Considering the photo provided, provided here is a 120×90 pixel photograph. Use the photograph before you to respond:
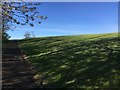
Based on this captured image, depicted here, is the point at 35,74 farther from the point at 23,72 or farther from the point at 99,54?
the point at 99,54

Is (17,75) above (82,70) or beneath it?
beneath

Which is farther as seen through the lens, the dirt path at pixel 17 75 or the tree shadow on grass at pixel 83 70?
the dirt path at pixel 17 75

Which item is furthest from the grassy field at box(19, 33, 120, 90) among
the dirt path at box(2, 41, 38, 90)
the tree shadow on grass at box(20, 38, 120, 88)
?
the dirt path at box(2, 41, 38, 90)

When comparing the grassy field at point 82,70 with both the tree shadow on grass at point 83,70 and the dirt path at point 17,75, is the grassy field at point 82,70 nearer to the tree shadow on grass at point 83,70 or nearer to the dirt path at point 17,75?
the tree shadow on grass at point 83,70

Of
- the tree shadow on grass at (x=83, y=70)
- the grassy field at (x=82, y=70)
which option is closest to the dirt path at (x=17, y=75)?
the grassy field at (x=82, y=70)

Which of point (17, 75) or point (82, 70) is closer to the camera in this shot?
point (82, 70)

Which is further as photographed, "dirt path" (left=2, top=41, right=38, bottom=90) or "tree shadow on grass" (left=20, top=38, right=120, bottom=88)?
"dirt path" (left=2, top=41, right=38, bottom=90)

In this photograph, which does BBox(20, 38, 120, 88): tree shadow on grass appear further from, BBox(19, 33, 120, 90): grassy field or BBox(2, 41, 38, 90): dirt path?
BBox(2, 41, 38, 90): dirt path

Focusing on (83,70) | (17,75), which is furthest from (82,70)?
(17,75)

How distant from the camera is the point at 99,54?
75.6 ft

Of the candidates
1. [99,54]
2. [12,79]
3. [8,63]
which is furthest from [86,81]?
[8,63]

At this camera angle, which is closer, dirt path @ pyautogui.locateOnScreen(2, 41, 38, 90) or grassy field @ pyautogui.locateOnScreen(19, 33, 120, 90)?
grassy field @ pyautogui.locateOnScreen(19, 33, 120, 90)

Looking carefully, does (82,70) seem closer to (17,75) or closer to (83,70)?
(83,70)

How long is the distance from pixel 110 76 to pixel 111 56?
4923 mm
